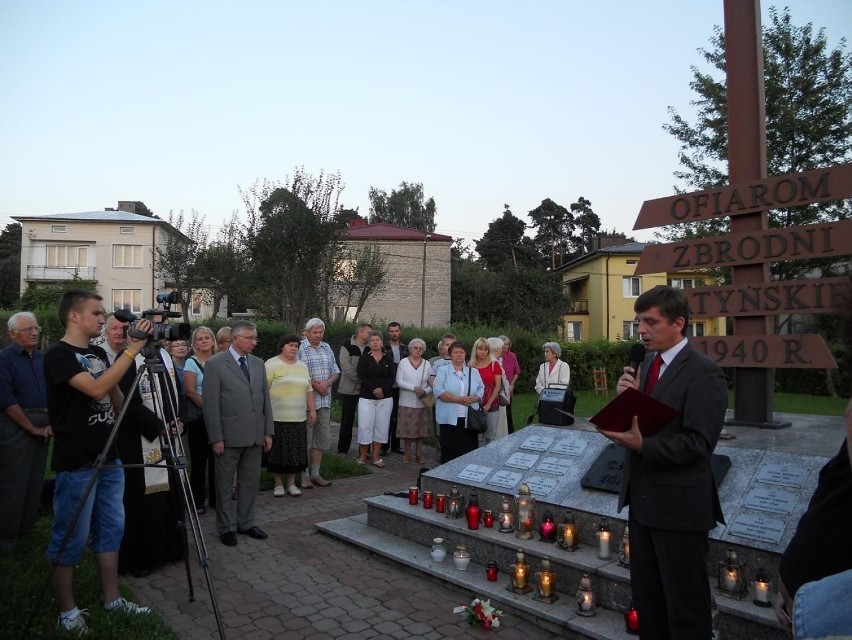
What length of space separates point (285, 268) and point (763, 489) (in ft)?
49.5

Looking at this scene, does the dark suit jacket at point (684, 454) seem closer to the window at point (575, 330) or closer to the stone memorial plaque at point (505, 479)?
the stone memorial plaque at point (505, 479)

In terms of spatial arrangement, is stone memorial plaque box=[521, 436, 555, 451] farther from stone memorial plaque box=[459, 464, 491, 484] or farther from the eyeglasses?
the eyeglasses

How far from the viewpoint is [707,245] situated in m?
6.54

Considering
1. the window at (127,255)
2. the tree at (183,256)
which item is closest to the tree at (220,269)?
the tree at (183,256)

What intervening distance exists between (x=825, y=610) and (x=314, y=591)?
4071 mm

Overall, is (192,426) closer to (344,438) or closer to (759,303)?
(344,438)

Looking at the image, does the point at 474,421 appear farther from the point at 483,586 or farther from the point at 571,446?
the point at 483,586

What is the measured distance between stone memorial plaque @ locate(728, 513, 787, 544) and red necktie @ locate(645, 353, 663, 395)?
4.91ft

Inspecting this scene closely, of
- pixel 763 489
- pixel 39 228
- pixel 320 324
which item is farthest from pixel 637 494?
pixel 39 228

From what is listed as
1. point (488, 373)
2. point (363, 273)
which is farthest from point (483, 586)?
point (363, 273)

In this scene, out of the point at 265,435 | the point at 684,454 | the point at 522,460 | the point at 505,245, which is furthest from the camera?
the point at 505,245

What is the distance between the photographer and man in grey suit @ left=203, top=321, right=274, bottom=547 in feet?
18.1

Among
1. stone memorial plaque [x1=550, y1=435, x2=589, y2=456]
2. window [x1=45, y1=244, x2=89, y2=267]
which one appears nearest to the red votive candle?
stone memorial plaque [x1=550, y1=435, x2=589, y2=456]

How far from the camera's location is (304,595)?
4.45m
